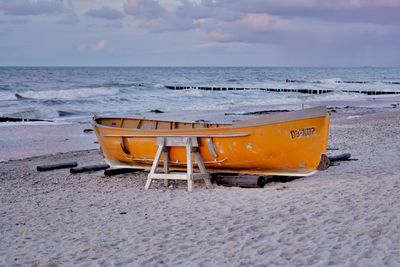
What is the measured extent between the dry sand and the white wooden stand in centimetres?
21

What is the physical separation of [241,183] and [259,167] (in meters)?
0.45

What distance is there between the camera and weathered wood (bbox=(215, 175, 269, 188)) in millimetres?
9045

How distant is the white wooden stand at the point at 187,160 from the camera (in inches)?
363

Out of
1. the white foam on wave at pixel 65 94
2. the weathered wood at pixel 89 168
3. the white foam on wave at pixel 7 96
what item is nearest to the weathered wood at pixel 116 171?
the weathered wood at pixel 89 168

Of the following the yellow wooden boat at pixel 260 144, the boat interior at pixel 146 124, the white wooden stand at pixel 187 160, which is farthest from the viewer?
the boat interior at pixel 146 124

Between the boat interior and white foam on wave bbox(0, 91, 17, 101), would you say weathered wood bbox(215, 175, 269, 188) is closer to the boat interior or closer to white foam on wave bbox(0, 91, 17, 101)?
the boat interior

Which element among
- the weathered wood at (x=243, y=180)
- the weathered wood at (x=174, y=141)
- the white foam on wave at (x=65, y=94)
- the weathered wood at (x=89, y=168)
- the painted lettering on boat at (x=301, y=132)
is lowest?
the white foam on wave at (x=65, y=94)

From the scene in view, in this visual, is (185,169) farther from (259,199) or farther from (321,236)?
(321,236)

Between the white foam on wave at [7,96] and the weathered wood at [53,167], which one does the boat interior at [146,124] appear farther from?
the white foam on wave at [7,96]

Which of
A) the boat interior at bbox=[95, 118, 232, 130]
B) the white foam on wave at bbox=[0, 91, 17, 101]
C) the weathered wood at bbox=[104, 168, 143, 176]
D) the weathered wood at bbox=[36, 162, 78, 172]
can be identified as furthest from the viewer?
the white foam on wave at bbox=[0, 91, 17, 101]

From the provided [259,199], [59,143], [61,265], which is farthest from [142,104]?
[61,265]

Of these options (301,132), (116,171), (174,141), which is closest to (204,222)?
(301,132)

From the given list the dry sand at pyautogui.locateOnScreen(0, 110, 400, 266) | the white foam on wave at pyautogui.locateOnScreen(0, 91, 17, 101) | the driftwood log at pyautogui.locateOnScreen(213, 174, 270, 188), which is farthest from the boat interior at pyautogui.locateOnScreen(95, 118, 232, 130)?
A: the white foam on wave at pyautogui.locateOnScreen(0, 91, 17, 101)

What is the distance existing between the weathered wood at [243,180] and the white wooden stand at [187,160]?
0.22 metres
